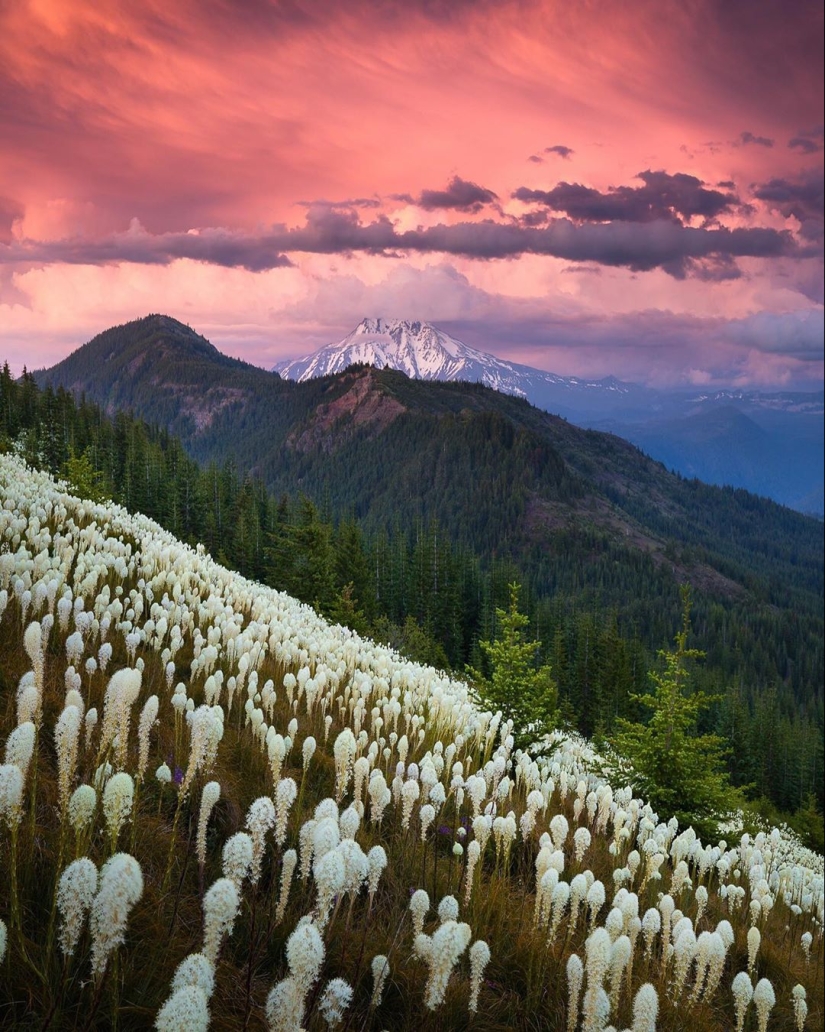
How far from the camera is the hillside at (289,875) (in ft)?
9.40

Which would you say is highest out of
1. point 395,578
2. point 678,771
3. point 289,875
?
point 289,875

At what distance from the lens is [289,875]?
343 centimetres

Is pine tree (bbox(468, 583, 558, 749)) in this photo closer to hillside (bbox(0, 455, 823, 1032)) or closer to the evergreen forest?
hillside (bbox(0, 455, 823, 1032))

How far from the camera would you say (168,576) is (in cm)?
1012

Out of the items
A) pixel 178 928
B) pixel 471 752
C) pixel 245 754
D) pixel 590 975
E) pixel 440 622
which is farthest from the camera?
pixel 440 622

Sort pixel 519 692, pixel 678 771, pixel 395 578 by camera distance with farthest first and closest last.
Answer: pixel 395 578 → pixel 519 692 → pixel 678 771

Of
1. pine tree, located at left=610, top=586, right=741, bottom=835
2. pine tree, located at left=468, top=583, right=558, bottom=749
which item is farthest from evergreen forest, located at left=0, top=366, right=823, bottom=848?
pine tree, located at left=610, top=586, right=741, bottom=835

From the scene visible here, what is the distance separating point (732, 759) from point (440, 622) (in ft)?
148

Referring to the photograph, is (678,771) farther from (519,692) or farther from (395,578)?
(395,578)

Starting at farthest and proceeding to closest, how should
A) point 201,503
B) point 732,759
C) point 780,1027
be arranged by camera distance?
1. point 201,503
2. point 732,759
3. point 780,1027

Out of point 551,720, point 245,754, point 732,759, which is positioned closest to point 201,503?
point 732,759

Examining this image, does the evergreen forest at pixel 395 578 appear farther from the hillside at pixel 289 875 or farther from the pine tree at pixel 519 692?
the hillside at pixel 289 875

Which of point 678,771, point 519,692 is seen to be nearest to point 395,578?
point 519,692

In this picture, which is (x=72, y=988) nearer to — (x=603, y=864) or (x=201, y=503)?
(x=603, y=864)
